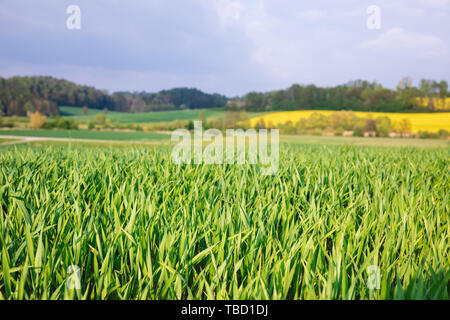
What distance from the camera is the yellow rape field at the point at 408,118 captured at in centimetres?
3850

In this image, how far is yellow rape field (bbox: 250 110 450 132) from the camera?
3850 centimetres

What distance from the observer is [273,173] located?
2834 millimetres

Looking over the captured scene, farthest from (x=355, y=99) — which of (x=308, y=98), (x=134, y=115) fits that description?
(x=134, y=115)

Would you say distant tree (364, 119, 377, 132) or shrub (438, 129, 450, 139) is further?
distant tree (364, 119, 377, 132)

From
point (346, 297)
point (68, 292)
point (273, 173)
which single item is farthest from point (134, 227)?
point (273, 173)

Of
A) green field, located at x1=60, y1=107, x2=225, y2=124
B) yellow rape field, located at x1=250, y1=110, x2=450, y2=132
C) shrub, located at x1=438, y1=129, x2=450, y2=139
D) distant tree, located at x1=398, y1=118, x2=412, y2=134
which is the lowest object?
shrub, located at x1=438, y1=129, x2=450, y2=139

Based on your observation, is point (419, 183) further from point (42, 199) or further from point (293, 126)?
point (293, 126)

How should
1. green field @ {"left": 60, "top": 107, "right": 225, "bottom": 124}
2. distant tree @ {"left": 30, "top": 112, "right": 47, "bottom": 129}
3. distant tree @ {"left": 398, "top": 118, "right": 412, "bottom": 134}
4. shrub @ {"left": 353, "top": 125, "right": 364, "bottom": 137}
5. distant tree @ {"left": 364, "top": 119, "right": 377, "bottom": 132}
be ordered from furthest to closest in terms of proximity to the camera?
1. green field @ {"left": 60, "top": 107, "right": 225, "bottom": 124}
2. distant tree @ {"left": 30, "top": 112, "right": 47, "bottom": 129}
3. distant tree @ {"left": 364, "top": 119, "right": 377, "bottom": 132}
4. shrub @ {"left": 353, "top": 125, "right": 364, "bottom": 137}
5. distant tree @ {"left": 398, "top": 118, "right": 412, "bottom": 134}

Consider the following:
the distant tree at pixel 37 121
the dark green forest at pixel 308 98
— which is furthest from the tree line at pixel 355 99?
the distant tree at pixel 37 121

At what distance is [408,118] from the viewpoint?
A: 42031mm

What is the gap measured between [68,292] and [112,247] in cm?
21

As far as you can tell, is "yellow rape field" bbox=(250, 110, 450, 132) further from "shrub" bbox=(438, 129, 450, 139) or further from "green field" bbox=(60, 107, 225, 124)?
"green field" bbox=(60, 107, 225, 124)

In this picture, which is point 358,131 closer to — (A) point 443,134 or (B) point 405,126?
(B) point 405,126

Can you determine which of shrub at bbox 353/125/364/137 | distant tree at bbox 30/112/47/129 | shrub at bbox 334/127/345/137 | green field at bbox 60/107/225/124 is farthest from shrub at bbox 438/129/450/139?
distant tree at bbox 30/112/47/129
